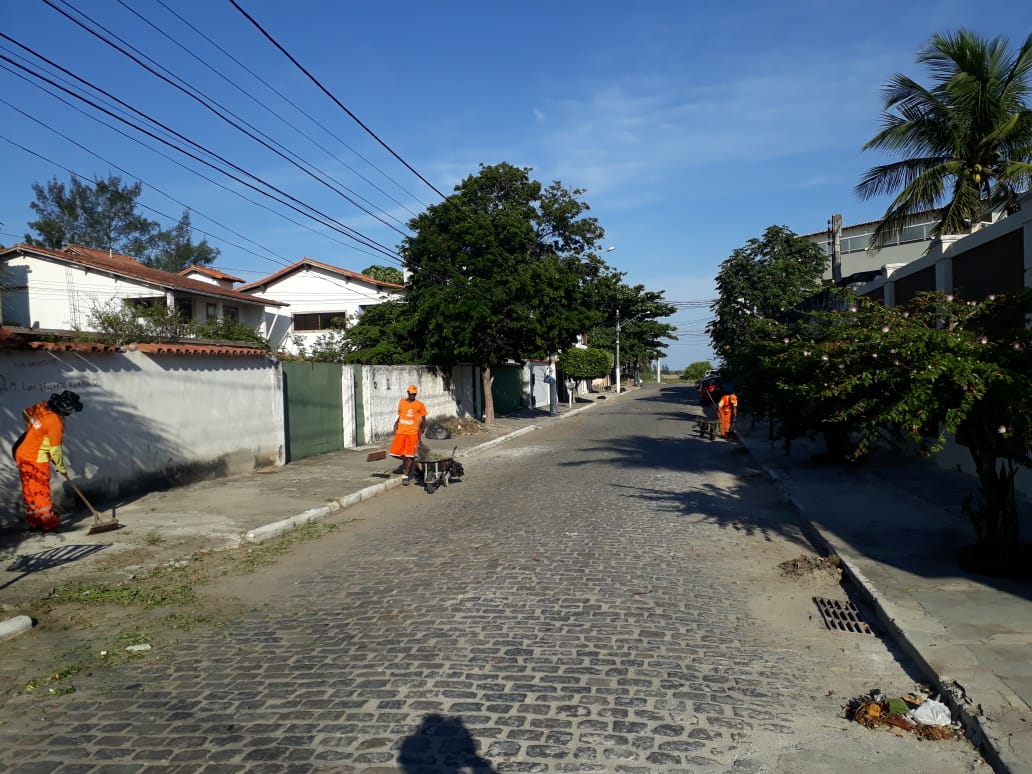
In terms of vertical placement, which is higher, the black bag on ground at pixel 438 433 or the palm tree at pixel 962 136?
the palm tree at pixel 962 136

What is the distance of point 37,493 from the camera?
29.1 ft

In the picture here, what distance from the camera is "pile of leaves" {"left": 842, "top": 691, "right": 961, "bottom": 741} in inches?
165

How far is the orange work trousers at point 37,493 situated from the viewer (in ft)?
28.8

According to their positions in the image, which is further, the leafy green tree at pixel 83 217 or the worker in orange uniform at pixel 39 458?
the leafy green tree at pixel 83 217

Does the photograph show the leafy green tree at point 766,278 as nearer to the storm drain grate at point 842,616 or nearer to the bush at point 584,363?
the bush at point 584,363

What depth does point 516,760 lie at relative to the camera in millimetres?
3770

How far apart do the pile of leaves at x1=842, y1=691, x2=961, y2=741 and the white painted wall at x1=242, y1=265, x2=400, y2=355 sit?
35.8 metres

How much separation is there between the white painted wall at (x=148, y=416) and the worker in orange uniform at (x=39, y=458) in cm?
57

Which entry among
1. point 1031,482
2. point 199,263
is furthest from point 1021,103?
point 199,263

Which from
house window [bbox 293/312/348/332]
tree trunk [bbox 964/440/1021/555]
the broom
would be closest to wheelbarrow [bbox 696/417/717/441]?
tree trunk [bbox 964/440/1021/555]

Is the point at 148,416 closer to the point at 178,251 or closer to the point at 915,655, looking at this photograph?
the point at 915,655

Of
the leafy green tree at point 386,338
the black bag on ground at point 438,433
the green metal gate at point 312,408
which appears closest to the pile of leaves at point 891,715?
the green metal gate at point 312,408

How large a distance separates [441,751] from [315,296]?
37781mm

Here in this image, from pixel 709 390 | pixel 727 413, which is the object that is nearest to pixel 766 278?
pixel 709 390
